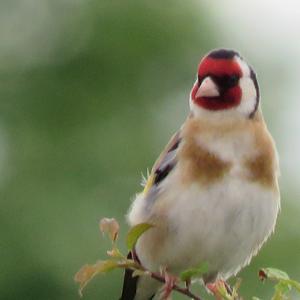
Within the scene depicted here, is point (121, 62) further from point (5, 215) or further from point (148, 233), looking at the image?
point (148, 233)

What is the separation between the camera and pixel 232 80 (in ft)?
12.0

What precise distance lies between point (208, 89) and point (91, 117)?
526 cm

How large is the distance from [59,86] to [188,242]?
18.6ft

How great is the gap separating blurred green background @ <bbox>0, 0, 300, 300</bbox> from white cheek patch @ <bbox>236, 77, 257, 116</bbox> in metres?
2.90

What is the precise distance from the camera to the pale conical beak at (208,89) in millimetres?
3564

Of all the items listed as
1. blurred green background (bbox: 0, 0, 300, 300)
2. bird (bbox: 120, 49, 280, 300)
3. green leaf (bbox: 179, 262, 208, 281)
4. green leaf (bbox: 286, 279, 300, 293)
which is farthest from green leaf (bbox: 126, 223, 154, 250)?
blurred green background (bbox: 0, 0, 300, 300)

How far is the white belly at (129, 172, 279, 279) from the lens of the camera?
3.61 meters

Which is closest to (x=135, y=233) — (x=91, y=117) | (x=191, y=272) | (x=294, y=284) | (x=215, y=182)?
(x=191, y=272)

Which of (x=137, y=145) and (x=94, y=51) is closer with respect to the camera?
(x=137, y=145)

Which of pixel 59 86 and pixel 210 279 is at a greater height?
pixel 210 279

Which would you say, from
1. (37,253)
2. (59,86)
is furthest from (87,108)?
(37,253)

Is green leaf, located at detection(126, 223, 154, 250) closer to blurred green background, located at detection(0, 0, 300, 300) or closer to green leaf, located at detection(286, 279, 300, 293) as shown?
green leaf, located at detection(286, 279, 300, 293)

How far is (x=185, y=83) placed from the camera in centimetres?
920

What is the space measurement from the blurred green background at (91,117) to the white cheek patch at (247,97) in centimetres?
290
